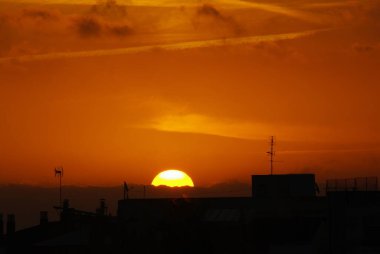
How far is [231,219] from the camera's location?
9906cm

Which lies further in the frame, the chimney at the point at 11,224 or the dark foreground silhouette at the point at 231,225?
the chimney at the point at 11,224

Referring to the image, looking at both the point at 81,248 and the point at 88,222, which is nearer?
the point at 81,248

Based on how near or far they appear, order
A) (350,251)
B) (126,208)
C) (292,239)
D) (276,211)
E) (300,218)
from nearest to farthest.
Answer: (350,251) → (292,239) → (300,218) → (276,211) → (126,208)

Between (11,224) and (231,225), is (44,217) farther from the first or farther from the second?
(231,225)

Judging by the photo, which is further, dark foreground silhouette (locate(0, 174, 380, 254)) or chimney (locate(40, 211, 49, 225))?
chimney (locate(40, 211, 49, 225))

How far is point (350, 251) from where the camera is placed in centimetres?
8194

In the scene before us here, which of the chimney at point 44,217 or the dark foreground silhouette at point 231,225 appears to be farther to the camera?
the chimney at point 44,217

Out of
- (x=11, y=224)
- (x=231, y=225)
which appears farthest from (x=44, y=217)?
(x=231, y=225)

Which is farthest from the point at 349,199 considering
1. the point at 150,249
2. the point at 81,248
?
the point at 81,248

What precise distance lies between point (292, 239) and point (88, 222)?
80.8ft

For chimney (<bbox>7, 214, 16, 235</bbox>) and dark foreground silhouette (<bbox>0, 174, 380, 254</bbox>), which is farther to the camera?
chimney (<bbox>7, 214, 16, 235</bbox>)

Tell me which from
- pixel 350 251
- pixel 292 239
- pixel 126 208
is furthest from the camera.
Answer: pixel 126 208

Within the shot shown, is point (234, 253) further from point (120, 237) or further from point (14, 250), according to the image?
point (14, 250)

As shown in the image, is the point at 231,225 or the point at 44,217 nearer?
the point at 231,225
